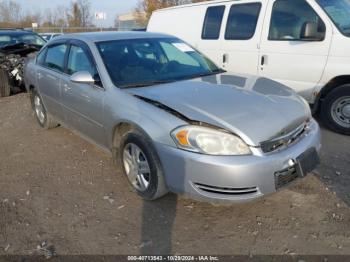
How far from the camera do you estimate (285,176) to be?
117 inches

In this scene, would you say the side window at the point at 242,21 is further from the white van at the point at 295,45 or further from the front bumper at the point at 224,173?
the front bumper at the point at 224,173

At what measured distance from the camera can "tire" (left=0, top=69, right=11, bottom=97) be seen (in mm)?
8867

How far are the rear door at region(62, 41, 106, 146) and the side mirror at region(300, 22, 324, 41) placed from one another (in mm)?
3055

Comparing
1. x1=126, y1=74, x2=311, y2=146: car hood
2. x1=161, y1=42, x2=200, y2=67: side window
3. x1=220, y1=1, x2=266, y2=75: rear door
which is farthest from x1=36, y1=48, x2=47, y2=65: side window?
x1=220, y1=1, x2=266, y2=75: rear door

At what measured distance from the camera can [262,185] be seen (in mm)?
2895

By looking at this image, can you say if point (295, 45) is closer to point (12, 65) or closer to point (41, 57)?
point (41, 57)

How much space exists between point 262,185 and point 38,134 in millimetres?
4150

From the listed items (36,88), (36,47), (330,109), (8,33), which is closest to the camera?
(330,109)

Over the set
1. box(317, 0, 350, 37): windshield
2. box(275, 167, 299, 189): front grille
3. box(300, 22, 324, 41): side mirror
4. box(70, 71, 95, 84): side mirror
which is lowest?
box(275, 167, 299, 189): front grille

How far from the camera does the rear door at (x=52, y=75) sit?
4.82m

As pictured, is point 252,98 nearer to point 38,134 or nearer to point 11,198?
point 11,198

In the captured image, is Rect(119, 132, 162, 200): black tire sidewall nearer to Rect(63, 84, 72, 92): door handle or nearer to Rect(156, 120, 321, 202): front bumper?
Rect(156, 120, 321, 202): front bumper

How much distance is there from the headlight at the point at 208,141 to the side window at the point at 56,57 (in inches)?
99.2

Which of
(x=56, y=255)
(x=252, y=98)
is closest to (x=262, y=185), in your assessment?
(x=252, y=98)
